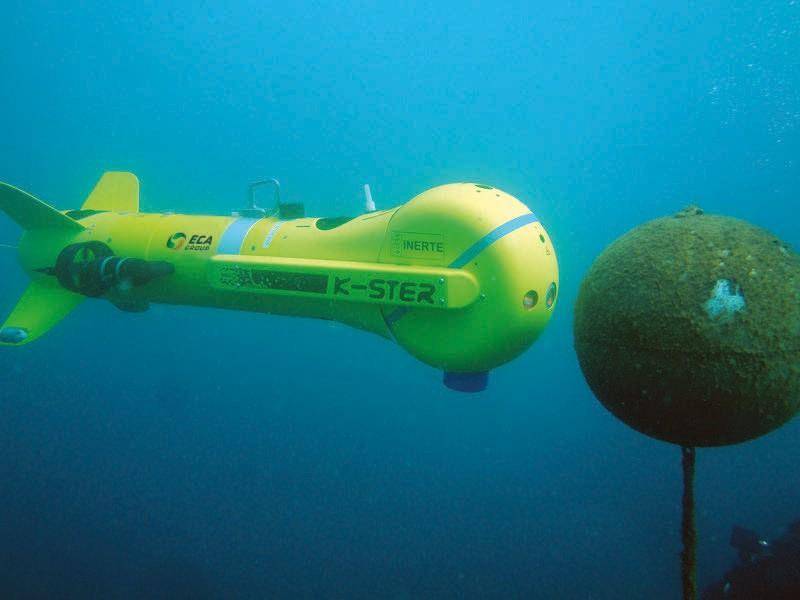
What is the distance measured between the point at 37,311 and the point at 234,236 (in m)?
1.85

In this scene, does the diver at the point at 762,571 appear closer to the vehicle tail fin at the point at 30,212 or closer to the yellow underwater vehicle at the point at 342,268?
the yellow underwater vehicle at the point at 342,268

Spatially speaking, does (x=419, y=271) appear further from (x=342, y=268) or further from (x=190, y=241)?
(x=190, y=241)

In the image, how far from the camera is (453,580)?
24.4 feet

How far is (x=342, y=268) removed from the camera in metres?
2.46

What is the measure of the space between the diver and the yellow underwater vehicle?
3397 millimetres

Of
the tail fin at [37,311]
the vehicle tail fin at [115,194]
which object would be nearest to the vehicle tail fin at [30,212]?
the tail fin at [37,311]

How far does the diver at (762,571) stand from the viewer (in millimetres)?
3793

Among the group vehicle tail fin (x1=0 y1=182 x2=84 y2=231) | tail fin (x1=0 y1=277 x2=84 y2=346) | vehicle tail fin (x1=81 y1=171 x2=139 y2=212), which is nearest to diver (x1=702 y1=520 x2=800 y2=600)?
tail fin (x1=0 y1=277 x2=84 y2=346)

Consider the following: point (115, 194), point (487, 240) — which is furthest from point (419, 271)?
point (115, 194)

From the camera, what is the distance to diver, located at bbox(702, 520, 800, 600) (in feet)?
12.4

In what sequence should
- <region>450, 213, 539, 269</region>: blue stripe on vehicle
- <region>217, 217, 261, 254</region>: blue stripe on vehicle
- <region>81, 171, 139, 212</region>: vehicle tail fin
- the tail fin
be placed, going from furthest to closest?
<region>81, 171, 139, 212</region>: vehicle tail fin, the tail fin, <region>217, 217, 261, 254</region>: blue stripe on vehicle, <region>450, 213, 539, 269</region>: blue stripe on vehicle

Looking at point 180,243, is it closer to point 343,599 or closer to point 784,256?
point 784,256

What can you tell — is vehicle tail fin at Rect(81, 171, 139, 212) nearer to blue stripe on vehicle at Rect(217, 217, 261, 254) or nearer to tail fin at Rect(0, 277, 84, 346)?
tail fin at Rect(0, 277, 84, 346)

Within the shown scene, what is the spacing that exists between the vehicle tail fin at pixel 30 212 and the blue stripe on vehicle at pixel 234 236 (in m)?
1.36
